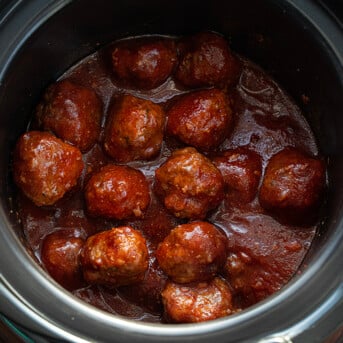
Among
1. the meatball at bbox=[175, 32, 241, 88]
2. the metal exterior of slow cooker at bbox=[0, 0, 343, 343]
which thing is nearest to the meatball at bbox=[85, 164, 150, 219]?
the metal exterior of slow cooker at bbox=[0, 0, 343, 343]

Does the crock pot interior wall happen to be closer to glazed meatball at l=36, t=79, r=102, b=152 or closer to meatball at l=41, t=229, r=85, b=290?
glazed meatball at l=36, t=79, r=102, b=152

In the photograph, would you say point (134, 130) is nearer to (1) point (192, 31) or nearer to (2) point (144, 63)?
(2) point (144, 63)

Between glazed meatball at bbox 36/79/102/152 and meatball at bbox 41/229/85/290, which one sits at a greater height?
glazed meatball at bbox 36/79/102/152

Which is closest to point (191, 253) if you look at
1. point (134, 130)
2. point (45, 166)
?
point (134, 130)

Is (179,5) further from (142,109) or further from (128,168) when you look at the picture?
(128,168)

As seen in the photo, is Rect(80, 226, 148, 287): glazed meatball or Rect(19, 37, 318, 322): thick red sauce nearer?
Rect(80, 226, 148, 287): glazed meatball

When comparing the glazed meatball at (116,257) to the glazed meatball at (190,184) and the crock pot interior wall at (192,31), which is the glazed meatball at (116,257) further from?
the crock pot interior wall at (192,31)
